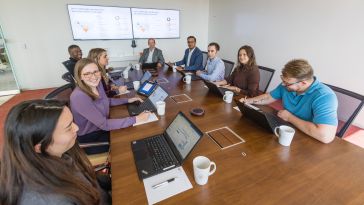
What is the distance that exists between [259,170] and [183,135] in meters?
0.44

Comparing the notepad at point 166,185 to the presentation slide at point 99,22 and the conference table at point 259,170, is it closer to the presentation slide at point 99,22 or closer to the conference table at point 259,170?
the conference table at point 259,170

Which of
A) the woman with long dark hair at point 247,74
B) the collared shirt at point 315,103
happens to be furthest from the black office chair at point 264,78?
the collared shirt at point 315,103

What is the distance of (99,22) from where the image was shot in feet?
15.0

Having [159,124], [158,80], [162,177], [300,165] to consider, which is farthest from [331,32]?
[162,177]

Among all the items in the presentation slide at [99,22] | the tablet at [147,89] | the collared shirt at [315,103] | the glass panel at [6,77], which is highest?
the presentation slide at [99,22]

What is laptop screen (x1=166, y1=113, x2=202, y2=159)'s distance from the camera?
0.99 m

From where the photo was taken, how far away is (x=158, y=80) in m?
2.62

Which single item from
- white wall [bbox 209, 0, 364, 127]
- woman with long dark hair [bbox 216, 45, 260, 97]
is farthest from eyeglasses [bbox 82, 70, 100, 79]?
white wall [bbox 209, 0, 364, 127]

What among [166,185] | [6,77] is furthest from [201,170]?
[6,77]

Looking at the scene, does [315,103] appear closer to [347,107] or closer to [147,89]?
[347,107]

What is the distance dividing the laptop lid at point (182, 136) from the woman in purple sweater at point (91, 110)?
34 centimetres

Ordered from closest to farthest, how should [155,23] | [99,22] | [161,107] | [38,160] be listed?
[38,160] < [161,107] < [99,22] < [155,23]

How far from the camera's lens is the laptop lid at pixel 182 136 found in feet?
3.24

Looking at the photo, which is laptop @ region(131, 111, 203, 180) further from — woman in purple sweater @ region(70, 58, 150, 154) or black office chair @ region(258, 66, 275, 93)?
black office chair @ region(258, 66, 275, 93)
